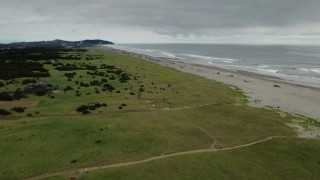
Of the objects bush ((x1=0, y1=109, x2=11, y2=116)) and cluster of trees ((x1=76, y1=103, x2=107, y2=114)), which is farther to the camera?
cluster of trees ((x1=76, y1=103, x2=107, y2=114))

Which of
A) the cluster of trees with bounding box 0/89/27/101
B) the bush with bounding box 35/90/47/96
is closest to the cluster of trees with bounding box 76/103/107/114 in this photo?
the bush with bounding box 35/90/47/96

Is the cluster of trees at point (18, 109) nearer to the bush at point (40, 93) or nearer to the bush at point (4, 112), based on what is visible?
the bush at point (4, 112)

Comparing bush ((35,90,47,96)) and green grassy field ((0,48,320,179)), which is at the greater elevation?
bush ((35,90,47,96))

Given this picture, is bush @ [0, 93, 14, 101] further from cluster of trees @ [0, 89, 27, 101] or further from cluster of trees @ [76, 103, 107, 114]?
cluster of trees @ [76, 103, 107, 114]

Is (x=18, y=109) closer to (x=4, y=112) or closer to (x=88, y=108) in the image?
(x=4, y=112)

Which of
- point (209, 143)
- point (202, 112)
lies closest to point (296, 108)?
point (202, 112)

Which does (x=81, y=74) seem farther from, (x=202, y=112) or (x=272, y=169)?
(x=272, y=169)

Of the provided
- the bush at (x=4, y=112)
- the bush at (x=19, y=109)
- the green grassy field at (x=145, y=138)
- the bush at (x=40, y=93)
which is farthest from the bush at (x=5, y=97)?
the bush at (x=4, y=112)

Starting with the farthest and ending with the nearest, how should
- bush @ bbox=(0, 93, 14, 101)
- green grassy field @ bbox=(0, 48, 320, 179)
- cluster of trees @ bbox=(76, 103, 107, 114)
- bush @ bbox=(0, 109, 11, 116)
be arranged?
bush @ bbox=(0, 93, 14, 101) < cluster of trees @ bbox=(76, 103, 107, 114) < bush @ bbox=(0, 109, 11, 116) < green grassy field @ bbox=(0, 48, 320, 179)

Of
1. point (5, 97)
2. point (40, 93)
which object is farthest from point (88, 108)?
point (5, 97)
